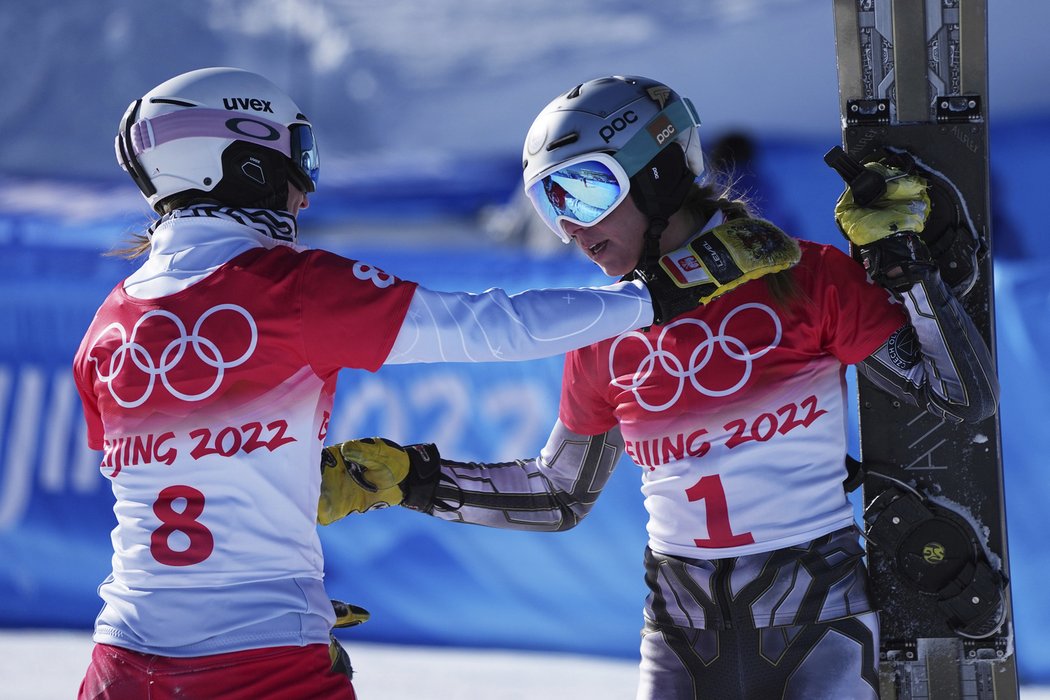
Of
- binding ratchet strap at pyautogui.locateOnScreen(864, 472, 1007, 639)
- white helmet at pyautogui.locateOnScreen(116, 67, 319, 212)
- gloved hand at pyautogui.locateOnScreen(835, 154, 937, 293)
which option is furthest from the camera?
binding ratchet strap at pyautogui.locateOnScreen(864, 472, 1007, 639)

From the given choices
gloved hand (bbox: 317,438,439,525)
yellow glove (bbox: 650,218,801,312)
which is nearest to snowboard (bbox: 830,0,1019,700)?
yellow glove (bbox: 650,218,801,312)

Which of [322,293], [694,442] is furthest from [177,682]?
[694,442]

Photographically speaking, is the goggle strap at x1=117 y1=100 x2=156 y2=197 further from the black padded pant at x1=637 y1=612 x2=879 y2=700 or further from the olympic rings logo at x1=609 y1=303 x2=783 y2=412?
the black padded pant at x1=637 y1=612 x2=879 y2=700

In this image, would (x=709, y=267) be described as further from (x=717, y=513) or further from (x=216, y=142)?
(x=216, y=142)

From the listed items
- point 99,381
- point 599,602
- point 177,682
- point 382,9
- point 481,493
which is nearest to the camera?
point 177,682

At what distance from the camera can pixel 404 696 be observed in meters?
5.17

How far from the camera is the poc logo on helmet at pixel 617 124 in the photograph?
2861 millimetres

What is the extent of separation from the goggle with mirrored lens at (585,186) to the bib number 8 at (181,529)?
1.09 metres

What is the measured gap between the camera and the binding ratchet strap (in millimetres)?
2986

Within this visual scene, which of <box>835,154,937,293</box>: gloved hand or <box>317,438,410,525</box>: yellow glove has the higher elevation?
<box>835,154,937,293</box>: gloved hand

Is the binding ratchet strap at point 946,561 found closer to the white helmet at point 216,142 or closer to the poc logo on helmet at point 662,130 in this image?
the poc logo on helmet at point 662,130

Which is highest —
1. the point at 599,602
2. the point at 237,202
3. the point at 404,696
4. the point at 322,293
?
the point at 237,202

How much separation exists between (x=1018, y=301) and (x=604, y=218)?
9.59 ft

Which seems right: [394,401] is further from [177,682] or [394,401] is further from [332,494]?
[177,682]
